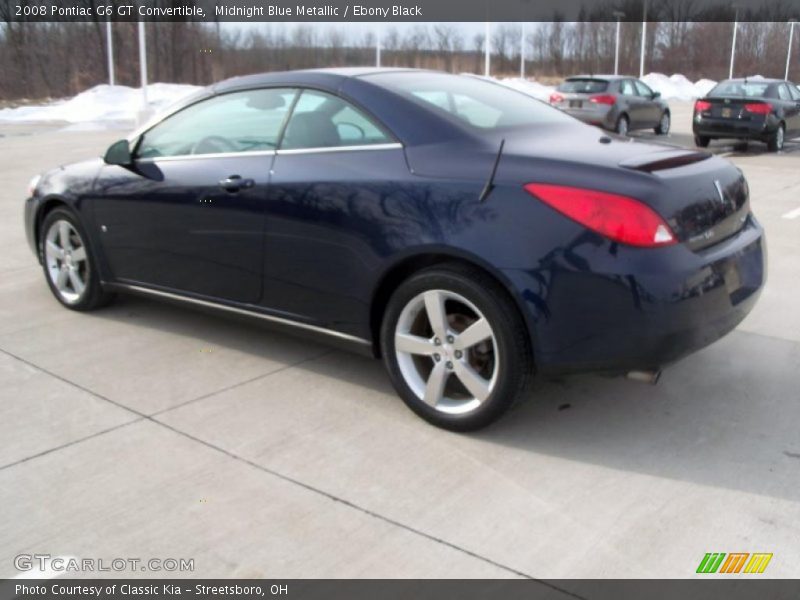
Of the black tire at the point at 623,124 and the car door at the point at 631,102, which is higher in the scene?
the car door at the point at 631,102

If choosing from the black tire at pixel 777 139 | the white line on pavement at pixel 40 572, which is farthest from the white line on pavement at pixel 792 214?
the white line on pavement at pixel 40 572

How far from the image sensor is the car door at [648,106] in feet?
62.8

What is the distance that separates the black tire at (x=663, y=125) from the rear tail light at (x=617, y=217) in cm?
1818

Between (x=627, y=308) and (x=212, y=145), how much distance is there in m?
2.46

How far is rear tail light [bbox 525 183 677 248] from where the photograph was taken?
314 cm

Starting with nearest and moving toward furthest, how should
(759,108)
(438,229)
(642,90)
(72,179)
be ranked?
1. (438,229)
2. (72,179)
3. (759,108)
4. (642,90)

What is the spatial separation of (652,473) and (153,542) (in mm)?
1930

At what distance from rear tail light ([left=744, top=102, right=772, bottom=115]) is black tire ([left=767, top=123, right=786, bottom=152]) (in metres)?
0.52

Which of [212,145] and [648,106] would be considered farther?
[648,106]

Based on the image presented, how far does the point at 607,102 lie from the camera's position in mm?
17812

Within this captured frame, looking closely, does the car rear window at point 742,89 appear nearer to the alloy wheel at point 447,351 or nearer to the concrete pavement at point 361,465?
the concrete pavement at point 361,465

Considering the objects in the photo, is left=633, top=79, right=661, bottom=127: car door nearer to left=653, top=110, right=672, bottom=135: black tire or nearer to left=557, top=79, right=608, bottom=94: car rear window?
left=653, top=110, right=672, bottom=135: black tire

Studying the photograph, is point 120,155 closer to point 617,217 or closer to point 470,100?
point 470,100

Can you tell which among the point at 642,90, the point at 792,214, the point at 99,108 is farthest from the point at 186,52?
the point at 792,214
